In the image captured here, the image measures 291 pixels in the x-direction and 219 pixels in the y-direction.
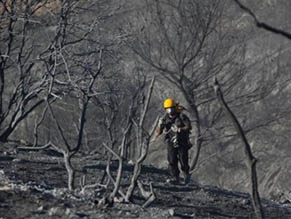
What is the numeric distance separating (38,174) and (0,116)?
503 centimetres

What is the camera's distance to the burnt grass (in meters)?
7.39

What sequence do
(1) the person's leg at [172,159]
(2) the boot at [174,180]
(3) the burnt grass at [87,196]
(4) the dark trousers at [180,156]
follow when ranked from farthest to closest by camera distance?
(4) the dark trousers at [180,156] → (1) the person's leg at [172,159] → (2) the boot at [174,180] → (3) the burnt grass at [87,196]

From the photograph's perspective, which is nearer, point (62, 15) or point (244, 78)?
point (62, 15)

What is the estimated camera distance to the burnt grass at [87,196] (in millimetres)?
7395

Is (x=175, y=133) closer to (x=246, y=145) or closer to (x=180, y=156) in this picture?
(x=180, y=156)

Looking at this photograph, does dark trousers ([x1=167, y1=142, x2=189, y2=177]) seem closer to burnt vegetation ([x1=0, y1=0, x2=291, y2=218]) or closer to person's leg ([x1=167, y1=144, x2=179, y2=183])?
person's leg ([x1=167, y1=144, x2=179, y2=183])

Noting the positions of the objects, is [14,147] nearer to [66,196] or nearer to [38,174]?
[38,174]

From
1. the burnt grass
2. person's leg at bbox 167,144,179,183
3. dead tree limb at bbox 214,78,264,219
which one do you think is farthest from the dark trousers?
dead tree limb at bbox 214,78,264,219

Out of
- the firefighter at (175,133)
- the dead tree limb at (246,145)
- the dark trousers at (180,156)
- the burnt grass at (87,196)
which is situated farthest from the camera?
the dark trousers at (180,156)

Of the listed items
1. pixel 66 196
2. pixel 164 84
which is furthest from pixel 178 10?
pixel 66 196

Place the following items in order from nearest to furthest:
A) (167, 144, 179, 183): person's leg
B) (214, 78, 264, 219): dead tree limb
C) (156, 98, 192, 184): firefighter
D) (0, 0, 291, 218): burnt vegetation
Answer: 1. (214, 78, 264, 219): dead tree limb
2. (156, 98, 192, 184): firefighter
3. (167, 144, 179, 183): person's leg
4. (0, 0, 291, 218): burnt vegetation

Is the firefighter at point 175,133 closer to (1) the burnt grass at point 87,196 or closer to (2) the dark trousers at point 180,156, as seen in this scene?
(2) the dark trousers at point 180,156

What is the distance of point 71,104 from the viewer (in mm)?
38250

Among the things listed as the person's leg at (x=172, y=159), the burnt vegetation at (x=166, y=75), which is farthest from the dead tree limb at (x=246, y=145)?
the burnt vegetation at (x=166, y=75)
